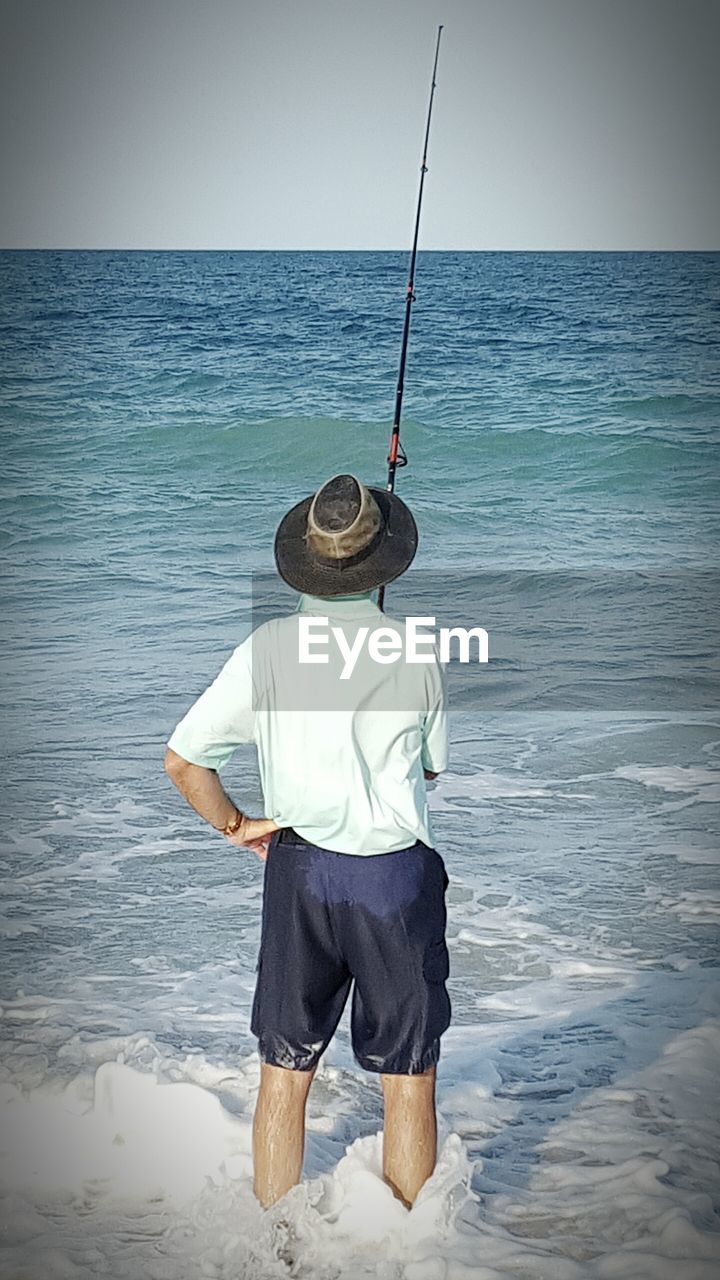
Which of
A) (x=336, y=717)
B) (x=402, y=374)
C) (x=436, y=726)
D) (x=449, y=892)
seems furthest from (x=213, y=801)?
(x=449, y=892)

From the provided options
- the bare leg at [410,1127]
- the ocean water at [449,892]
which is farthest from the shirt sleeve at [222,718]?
the ocean water at [449,892]

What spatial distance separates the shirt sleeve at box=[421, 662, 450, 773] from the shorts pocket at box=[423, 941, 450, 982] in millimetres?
303

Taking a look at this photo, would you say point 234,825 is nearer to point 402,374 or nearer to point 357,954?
point 357,954

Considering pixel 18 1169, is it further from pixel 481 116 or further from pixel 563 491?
pixel 481 116

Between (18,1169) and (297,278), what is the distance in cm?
2648

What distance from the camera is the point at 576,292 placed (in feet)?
82.3

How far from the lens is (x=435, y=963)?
238cm

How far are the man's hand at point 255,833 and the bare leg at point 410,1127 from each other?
0.45 metres

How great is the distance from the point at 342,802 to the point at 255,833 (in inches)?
8.4

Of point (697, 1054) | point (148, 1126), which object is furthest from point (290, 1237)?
point (697, 1054)

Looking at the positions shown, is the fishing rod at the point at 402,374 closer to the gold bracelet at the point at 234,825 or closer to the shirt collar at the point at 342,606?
the shirt collar at the point at 342,606

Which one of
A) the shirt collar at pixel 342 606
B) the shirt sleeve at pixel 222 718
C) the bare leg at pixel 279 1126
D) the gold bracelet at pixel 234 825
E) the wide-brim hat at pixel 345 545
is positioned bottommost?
the bare leg at pixel 279 1126

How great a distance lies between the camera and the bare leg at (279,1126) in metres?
2.41

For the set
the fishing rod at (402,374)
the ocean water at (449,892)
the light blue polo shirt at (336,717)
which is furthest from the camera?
the fishing rod at (402,374)
